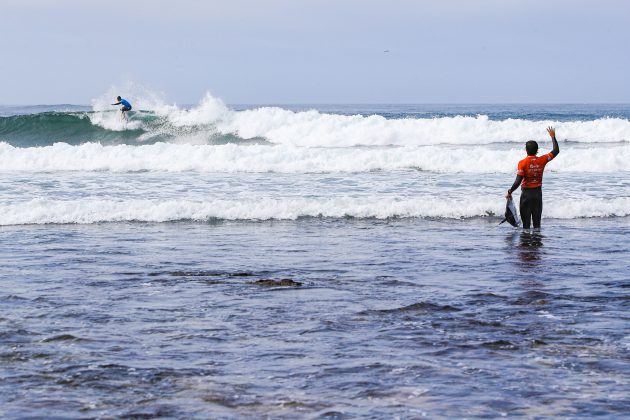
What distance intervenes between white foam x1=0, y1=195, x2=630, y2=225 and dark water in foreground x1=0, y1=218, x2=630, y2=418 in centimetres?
235

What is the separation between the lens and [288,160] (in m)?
23.3

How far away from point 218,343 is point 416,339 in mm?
1593

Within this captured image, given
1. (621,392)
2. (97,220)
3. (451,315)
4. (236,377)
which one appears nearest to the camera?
(621,392)

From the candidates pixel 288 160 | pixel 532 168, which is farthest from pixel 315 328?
pixel 288 160

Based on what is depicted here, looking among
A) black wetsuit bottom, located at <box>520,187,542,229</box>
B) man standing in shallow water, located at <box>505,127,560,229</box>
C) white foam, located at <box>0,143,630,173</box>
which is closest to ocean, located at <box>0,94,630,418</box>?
black wetsuit bottom, located at <box>520,187,542,229</box>

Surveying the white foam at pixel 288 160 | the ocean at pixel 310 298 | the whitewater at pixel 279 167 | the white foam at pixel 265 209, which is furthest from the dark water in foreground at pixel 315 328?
the white foam at pixel 288 160

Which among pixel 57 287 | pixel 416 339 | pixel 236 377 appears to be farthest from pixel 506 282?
pixel 57 287

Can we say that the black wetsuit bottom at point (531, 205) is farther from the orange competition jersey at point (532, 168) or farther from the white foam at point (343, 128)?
the white foam at point (343, 128)

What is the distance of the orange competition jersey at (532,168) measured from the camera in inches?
491

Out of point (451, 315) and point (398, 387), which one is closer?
point (398, 387)

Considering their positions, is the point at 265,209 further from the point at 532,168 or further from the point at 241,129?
the point at 241,129

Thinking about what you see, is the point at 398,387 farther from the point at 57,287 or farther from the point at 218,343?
the point at 57,287

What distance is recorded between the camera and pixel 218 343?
6531 millimetres

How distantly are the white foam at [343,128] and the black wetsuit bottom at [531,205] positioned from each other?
2150 centimetres
